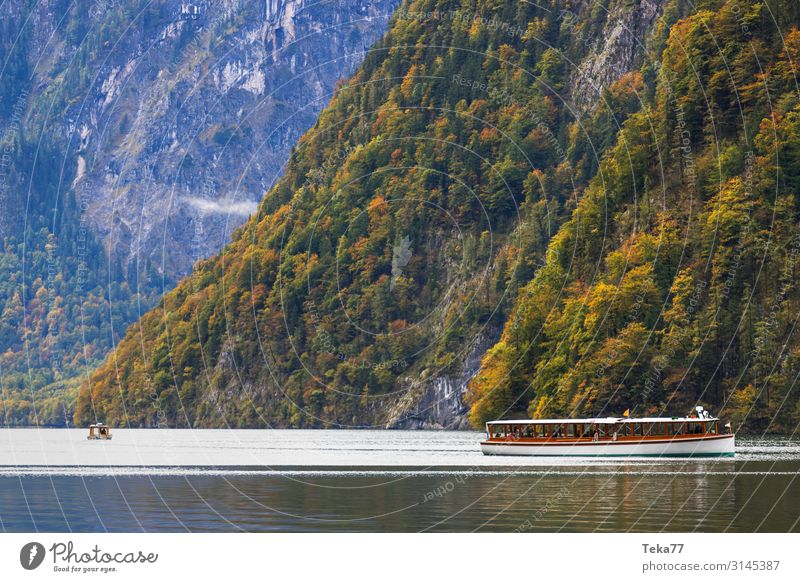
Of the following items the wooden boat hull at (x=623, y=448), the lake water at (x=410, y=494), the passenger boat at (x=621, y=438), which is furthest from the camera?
the passenger boat at (x=621, y=438)

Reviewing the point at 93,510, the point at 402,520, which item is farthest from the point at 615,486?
the point at 93,510

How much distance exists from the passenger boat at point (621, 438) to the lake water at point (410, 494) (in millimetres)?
5196

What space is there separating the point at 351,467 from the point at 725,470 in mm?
37121

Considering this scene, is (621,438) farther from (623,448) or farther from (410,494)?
(410,494)

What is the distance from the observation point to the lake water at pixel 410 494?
288ft

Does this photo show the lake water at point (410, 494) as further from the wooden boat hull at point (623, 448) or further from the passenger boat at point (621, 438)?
the passenger boat at point (621, 438)

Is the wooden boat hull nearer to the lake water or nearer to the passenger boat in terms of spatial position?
the passenger boat

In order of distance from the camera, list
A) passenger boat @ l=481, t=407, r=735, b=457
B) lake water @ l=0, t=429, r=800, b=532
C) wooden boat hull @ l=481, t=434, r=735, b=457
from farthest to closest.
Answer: passenger boat @ l=481, t=407, r=735, b=457
wooden boat hull @ l=481, t=434, r=735, b=457
lake water @ l=0, t=429, r=800, b=532

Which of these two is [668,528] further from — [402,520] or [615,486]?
[615,486]

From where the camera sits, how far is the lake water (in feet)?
288

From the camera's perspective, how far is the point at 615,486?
115m

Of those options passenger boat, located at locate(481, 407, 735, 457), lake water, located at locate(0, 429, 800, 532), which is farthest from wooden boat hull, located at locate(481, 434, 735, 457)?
lake water, located at locate(0, 429, 800, 532)

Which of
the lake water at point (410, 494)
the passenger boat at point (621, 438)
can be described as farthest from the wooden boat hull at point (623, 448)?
the lake water at point (410, 494)
